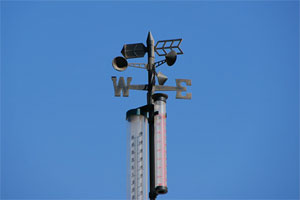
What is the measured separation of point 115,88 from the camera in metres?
10.2

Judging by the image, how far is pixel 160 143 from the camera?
371 inches

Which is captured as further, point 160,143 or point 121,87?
point 121,87

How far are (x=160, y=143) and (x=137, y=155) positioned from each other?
1.65 feet

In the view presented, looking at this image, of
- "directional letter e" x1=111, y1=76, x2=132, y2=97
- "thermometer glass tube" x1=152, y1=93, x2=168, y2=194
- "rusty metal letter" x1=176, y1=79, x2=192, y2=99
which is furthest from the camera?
"rusty metal letter" x1=176, y1=79, x2=192, y2=99

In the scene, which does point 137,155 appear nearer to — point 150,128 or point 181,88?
point 150,128

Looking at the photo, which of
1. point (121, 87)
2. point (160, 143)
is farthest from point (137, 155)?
point (121, 87)

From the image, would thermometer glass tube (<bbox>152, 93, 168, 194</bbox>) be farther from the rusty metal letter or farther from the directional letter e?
the directional letter e

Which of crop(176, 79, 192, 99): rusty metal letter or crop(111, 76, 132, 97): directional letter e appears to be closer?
crop(111, 76, 132, 97): directional letter e

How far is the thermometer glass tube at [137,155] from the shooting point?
9242mm

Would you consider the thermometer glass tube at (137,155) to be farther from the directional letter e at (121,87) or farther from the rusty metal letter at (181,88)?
the rusty metal letter at (181,88)

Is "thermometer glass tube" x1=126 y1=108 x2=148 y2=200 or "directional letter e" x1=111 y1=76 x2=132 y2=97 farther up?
"directional letter e" x1=111 y1=76 x2=132 y2=97

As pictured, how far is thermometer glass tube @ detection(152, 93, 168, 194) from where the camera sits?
9.15 metres

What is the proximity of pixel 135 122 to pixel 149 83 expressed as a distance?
3.25 ft

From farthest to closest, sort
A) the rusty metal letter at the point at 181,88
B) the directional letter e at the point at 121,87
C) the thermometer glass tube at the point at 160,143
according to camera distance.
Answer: the rusty metal letter at the point at 181,88
the directional letter e at the point at 121,87
the thermometer glass tube at the point at 160,143
